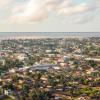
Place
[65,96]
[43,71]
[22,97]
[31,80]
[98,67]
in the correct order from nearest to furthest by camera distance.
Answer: [22,97]
[65,96]
[31,80]
[43,71]
[98,67]

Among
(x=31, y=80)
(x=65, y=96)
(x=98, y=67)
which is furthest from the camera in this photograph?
(x=98, y=67)

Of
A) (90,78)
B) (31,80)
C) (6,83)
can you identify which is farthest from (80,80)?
(6,83)

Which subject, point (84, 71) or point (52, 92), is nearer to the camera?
point (52, 92)

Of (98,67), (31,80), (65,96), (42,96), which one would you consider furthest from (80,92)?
(98,67)

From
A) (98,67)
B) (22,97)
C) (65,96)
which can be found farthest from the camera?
(98,67)

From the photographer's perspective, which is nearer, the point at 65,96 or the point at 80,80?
the point at 65,96

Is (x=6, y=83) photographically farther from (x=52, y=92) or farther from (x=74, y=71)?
(x=74, y=71)

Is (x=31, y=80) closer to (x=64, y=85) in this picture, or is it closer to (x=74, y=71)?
(x=64, y=85)

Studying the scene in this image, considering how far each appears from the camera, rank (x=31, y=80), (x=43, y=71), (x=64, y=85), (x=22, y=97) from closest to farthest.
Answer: (x=22, y=97) → (x=64, y=85) → (x=31, y=80) → (x=43, y=71)
